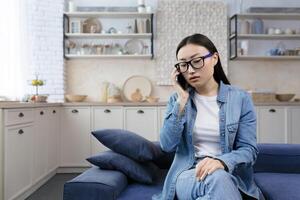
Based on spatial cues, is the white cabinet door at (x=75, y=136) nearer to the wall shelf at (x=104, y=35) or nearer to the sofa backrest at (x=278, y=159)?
the wall shelf at (x=104, y=35)

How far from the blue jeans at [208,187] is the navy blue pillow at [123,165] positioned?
480 mm

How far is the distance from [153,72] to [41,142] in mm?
1898

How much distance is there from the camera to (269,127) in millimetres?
4152

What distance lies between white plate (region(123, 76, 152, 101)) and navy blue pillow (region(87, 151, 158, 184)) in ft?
8.87

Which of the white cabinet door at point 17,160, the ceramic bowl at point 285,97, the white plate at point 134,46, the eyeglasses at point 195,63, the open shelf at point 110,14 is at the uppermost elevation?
the open shelf at point 110,14

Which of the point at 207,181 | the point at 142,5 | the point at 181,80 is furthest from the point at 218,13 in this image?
the point at 207,181

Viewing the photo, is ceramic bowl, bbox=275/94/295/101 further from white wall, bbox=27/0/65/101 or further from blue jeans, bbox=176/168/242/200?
blue jeans, bbox=176/168/242/200

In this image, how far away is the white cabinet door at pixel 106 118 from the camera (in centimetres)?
410

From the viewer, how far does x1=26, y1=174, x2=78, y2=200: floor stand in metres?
3.01

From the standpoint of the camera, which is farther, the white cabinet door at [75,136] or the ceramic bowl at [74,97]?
the ceramic bowl at [74,97]

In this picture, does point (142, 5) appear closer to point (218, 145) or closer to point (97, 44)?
point (97, 44)

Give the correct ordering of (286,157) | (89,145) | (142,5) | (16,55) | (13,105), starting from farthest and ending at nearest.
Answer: (142,5) → (89,145) → (16,55) → (13,105) → (286,157)

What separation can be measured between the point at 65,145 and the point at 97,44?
1.46m

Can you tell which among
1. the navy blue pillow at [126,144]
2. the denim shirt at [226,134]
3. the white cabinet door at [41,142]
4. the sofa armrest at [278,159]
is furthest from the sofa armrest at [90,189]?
the white cabinet door at [41,142]
